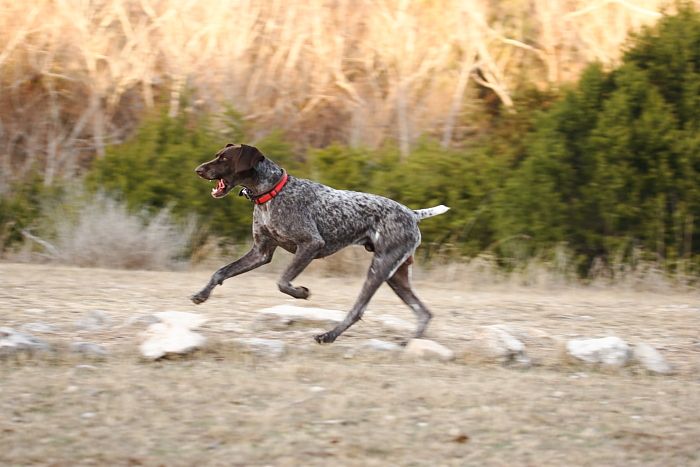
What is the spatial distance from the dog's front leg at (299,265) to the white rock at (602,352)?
215 centimetres

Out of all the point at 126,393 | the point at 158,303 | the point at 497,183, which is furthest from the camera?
the point at 497,183

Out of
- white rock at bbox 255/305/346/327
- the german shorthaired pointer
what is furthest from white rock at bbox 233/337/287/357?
white rock at bbox 255/305/346/327

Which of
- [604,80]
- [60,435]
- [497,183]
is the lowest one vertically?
[60,435]

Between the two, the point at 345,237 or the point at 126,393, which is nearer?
the point at 126,393

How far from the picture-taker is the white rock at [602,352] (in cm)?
790

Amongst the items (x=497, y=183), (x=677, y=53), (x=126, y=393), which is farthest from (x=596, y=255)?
(x=126, y=393)

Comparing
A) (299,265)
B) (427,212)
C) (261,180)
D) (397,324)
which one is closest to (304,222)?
(299,265)

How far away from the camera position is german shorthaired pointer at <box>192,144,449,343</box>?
26.8ft

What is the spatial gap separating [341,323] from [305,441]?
2.67m

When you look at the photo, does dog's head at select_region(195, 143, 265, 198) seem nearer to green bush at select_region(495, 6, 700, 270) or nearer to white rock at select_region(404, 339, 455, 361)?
white rock at select_region(404, 339, 455, 361)

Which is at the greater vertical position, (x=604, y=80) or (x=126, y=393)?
(x=604, y=80)

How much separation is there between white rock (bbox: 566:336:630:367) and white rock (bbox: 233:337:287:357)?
2.26 metres

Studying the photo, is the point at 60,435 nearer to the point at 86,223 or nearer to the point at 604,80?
the point at 86,223

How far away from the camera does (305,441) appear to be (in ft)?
18.9
